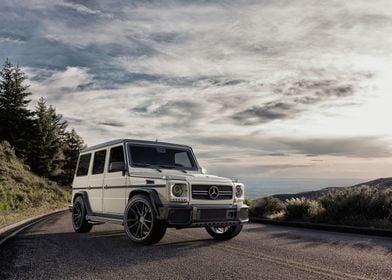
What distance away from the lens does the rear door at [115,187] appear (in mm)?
9359

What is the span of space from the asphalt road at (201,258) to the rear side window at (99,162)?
1734mm

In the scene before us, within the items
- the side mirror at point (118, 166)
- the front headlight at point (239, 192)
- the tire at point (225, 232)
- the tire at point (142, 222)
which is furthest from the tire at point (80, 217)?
the front headlight at point (239, 192)

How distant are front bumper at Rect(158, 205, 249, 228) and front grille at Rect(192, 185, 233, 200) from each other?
0.20 meters

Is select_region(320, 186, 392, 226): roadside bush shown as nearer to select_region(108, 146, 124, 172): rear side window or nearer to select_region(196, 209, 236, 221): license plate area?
select_region(196, 209, 236, 221): license plate area

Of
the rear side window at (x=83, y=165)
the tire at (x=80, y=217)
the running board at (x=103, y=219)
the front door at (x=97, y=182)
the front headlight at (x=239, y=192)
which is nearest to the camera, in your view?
the front headlight at (x=239, y=192)

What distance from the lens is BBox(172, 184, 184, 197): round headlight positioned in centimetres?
811

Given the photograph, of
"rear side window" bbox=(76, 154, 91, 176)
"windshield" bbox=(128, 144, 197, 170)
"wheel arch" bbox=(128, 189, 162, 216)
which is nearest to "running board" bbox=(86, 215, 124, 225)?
"wheel arch" bbox=(128, 189, 162, 216)

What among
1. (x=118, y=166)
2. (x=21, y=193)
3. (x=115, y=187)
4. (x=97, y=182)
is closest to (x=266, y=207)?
(x=97, y=182)

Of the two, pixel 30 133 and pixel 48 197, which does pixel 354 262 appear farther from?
pixel 30 133

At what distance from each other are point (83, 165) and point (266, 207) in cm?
730

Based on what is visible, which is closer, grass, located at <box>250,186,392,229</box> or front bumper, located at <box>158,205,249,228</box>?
front bumper, located at <box>158,205,249,228</box>

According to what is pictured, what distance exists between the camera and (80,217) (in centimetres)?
1123

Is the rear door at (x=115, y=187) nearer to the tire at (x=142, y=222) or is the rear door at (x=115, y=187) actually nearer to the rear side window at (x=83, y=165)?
the tire at (x=142, y=222)

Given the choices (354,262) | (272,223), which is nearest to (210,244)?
(354,262)
